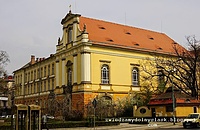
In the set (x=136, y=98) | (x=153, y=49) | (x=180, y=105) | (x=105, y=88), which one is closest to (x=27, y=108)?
(x=180, y=105)

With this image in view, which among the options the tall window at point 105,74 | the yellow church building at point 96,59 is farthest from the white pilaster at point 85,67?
the tall window at point 105,74

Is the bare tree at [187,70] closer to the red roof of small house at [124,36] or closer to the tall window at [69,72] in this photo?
the red roof of small house at [124,36]

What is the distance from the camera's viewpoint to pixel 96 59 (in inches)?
2207

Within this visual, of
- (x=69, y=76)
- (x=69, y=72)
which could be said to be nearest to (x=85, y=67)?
(x=69, y=72)

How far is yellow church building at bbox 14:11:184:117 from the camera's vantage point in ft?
181

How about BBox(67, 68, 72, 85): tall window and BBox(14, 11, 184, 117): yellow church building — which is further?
BBox(67, 68, 72, 85): tall window

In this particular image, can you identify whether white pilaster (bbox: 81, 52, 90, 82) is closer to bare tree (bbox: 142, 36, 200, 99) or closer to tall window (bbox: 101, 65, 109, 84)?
tall window (bbox: 101, 65, 109, 84)

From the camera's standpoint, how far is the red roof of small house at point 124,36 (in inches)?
2331

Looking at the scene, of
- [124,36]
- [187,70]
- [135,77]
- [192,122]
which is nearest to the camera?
[192,122]

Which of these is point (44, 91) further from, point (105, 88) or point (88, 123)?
point (88, 123)

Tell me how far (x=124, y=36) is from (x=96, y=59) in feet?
36.1

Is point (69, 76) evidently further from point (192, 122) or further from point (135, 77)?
point (192, 122)

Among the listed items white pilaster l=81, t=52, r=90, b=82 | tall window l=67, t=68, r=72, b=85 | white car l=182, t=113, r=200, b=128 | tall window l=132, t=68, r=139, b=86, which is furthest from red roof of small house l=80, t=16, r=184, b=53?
white car l=182, t=113, r=200, b=128

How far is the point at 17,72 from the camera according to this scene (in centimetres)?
9338
